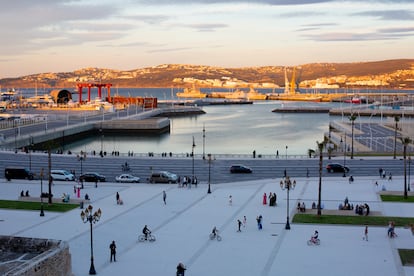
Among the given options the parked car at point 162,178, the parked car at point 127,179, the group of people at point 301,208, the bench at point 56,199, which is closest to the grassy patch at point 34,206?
the bench at point 56,199

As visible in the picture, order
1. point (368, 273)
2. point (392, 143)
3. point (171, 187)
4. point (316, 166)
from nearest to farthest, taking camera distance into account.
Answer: point (368, 273) < point (171, 187) < point (316, 166) < point (392, 143)

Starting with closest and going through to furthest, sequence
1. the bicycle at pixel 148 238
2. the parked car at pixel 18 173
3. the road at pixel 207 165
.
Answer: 1. the bicycle at pixel 148 238
2. the parked car at pixel 18 173
3. the road at pixel 207 165

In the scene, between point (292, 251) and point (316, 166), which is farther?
point (316, 166)

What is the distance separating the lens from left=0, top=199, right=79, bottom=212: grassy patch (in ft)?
98.2

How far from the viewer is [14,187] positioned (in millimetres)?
36312

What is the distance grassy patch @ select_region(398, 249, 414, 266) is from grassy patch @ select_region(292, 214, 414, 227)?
12.9 ft

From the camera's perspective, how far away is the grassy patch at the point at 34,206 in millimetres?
29938

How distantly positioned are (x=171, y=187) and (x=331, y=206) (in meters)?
10.0

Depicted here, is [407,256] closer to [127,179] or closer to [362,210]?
[362,210]

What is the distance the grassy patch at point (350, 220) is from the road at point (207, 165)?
12.0m

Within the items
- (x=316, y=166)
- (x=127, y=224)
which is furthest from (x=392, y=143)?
(x=127, y=224)

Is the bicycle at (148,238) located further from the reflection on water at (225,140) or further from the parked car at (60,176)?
the reflection on water at (225,140)

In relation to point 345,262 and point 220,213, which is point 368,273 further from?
point 220,213

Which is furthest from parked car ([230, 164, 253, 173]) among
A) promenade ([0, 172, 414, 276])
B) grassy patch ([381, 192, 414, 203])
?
grassy patch ([381, 192, 414, 203])
